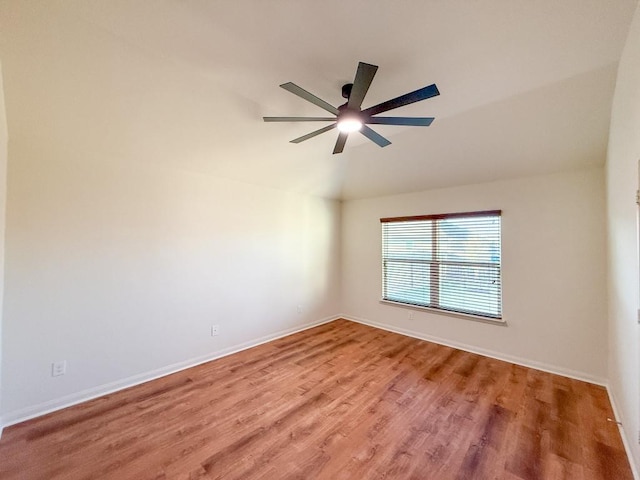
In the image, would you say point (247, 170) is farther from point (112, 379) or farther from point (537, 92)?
point (537, 92)

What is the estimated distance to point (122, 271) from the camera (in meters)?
2.68

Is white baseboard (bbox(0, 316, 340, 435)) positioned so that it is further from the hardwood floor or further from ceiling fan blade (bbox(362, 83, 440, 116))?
ceiling fan blade (bbox(362, 83, 440, 116))

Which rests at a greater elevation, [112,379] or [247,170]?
[247,170]

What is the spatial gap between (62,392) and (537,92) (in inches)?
192

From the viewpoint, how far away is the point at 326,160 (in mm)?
3699

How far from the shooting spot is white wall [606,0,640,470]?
1.52m

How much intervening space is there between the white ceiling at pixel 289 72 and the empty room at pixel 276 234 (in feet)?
0.05

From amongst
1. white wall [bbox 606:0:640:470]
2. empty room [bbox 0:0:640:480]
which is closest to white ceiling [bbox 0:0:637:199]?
empty room [bbox 0:0:640:480]

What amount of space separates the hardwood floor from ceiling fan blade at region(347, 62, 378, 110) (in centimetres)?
244

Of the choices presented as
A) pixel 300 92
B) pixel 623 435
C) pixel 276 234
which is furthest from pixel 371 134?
pixel 623 435

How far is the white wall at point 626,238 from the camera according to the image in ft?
5.00

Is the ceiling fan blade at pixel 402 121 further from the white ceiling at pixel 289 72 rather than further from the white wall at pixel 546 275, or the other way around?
the white wall at pixel 546 275

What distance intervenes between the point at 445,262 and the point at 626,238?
2143mm

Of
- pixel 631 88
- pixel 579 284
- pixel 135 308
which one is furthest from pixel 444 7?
pixel 135 308
